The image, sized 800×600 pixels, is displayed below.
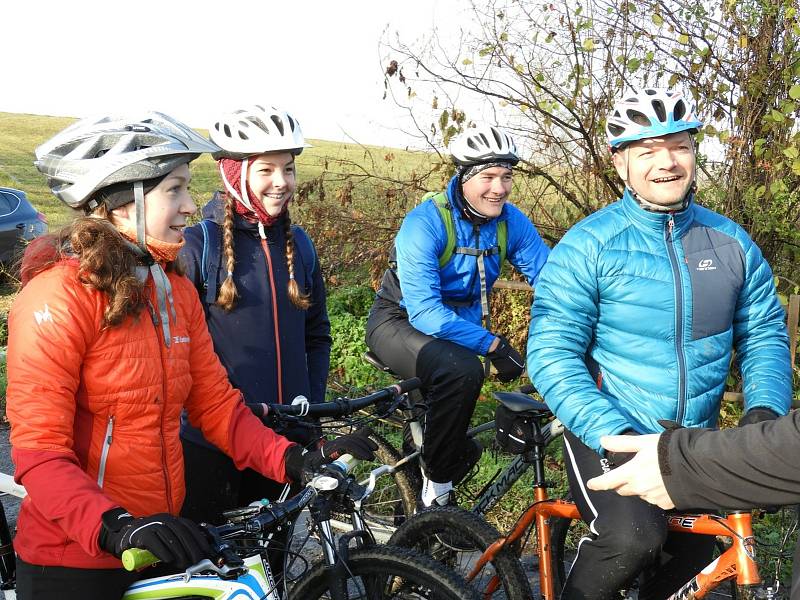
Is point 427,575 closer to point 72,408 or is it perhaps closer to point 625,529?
point 625,529

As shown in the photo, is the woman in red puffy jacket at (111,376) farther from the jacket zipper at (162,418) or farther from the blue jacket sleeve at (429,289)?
the blue jacket sleeve at (429,289)

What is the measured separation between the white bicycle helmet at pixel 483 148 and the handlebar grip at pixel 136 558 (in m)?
3.16

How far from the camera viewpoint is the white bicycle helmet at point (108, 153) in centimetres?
260

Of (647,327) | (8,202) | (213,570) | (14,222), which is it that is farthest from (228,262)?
(8,202)

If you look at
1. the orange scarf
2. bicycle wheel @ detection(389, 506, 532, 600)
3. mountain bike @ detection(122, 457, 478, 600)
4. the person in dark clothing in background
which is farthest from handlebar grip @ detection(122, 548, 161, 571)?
bicycle wheel @ detection(389, 506, 532, 600)

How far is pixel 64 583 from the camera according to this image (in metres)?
2.41

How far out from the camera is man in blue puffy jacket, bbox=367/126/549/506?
4.47 m

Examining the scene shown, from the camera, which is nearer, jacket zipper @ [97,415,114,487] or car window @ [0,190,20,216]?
jacket zipper @ [97,415,114,487]

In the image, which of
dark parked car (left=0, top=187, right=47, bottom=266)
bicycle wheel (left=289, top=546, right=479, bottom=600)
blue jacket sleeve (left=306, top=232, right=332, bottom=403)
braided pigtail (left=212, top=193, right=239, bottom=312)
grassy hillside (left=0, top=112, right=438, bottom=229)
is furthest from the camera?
dark parked car (left=0, top=187, right=47, bottom=266)

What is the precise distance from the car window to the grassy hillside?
0.75 meters

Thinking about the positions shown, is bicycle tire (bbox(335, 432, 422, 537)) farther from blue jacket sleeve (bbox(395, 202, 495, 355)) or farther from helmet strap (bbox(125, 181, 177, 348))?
helmet strap (bbox(125, 181, 177, 348))

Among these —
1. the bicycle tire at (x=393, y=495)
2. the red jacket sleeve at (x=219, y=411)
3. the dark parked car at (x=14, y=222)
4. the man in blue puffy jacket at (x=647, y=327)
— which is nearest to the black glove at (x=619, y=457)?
the man in blue puffy jacket at (x=647, y=327)

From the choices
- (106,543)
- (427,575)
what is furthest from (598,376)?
(106,543)

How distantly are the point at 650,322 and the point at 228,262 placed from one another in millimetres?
1715
